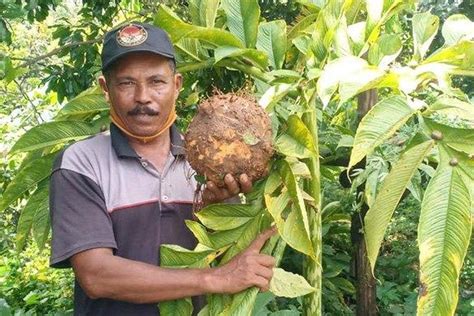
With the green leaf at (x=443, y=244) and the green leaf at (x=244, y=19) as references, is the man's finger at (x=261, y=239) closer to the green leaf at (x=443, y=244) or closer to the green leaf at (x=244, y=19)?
the green leaf at (x=443, y=244)

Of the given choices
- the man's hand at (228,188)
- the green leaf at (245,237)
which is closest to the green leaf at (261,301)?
the green leaf at (245,237)

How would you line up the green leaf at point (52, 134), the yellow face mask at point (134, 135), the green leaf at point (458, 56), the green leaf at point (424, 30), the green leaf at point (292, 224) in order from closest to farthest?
the green leaf at point (458, 56) < the green leaf at point (292, 224) < the green leaf at point (424, 30) < the yellow face mask at point (134, 135) < the green leaf at point (52, 134)

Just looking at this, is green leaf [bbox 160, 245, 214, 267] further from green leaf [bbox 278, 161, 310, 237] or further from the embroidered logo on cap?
the embroidered logo on cap

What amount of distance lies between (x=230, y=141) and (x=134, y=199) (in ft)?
1.27

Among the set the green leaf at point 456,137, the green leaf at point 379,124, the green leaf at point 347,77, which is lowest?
the green leaf at point 456,137

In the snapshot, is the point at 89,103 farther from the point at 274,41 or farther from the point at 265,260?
the point at 265,260

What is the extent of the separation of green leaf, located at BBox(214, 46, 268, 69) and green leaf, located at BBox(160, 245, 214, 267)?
1.62 feet

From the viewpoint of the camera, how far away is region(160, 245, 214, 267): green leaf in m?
1.57

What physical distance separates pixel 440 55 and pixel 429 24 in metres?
0.25

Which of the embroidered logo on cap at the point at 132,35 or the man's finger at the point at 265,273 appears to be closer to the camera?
the man's finger at the point at 265,273

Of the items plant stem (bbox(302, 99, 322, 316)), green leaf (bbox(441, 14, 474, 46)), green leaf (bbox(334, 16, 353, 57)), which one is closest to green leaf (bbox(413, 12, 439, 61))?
green leaf (bbox(441, 14, 474, 46))

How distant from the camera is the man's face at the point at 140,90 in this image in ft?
5.63

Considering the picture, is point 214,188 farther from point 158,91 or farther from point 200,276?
point 158,91

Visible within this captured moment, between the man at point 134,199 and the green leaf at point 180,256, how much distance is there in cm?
4
